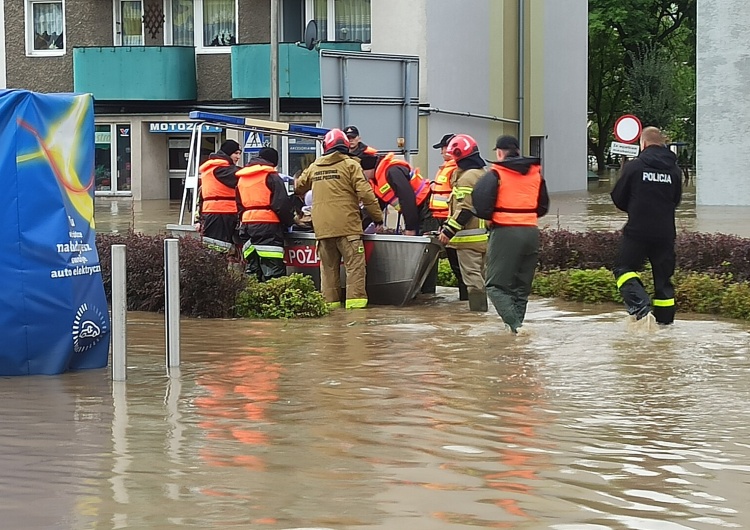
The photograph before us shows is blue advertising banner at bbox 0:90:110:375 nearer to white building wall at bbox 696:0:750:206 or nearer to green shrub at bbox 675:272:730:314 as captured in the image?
green shrub at bbox 675:272:730:314

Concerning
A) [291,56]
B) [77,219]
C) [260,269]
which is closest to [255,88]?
[291,56]

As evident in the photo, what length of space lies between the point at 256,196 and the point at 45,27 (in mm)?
28230

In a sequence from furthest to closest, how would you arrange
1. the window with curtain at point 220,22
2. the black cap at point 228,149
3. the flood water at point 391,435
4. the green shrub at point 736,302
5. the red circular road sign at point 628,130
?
the window with curtain at point 220,22, the black cap at point 228,149, the red circular road sign at point 628,130, the green shrub at point 736,302, the flood water at point 391,435

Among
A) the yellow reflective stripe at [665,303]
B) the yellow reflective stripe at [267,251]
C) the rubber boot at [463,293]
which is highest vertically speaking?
the yellow reflective stripe at [267,251]

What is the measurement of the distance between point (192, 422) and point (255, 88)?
97.3ft

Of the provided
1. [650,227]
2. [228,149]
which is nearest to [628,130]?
[650,227]

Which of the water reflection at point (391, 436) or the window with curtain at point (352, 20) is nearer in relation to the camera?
the water reflection at point (391, 436)

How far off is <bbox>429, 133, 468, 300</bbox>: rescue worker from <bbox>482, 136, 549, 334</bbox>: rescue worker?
86.7 inches

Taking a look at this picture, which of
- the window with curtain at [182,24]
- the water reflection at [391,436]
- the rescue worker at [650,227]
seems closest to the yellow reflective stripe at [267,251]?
the water reflection at [391,436]

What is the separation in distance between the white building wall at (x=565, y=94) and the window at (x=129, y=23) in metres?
14.0

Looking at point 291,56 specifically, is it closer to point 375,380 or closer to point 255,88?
point 255,88

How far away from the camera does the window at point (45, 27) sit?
39812mm

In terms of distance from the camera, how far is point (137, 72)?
3806cm

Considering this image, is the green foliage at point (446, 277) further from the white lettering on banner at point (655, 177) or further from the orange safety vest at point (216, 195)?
the white lettering on banner at point (655, 177)
